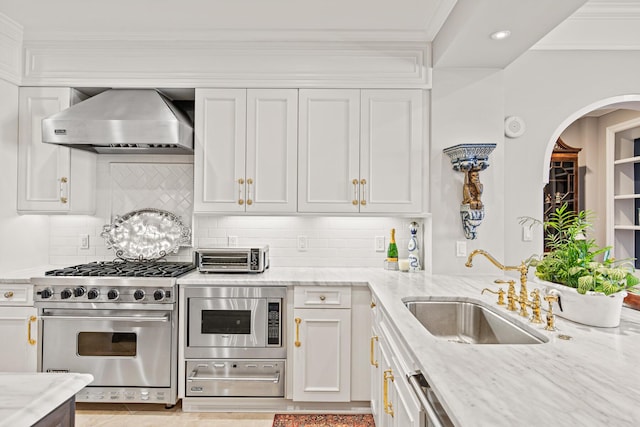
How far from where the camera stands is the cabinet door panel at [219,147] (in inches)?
109

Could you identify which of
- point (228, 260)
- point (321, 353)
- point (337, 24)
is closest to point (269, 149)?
point (228, 260)

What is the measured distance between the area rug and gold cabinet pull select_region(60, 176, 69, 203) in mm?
2164

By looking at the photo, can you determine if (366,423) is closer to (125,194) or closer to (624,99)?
(125,194)

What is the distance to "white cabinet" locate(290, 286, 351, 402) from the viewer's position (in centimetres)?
251

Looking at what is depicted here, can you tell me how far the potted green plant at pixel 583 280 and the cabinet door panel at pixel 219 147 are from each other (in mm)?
1980

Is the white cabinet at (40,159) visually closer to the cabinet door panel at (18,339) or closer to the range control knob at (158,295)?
the cabinet door panel at (18,339)

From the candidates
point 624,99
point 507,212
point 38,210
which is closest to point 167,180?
point 38,210

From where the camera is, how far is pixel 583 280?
1.44 meters

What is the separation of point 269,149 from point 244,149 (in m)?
0.18

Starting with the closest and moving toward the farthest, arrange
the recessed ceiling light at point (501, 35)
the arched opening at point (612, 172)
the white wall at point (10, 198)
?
the recessed ceiling light at point (501, 35), the white wall at point (10, 198), the arched opening at point (612, 172)

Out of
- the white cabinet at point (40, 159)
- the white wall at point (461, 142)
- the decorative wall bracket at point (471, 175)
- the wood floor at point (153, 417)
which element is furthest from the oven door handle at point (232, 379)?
the decorative wall bracket at point (471, 175)

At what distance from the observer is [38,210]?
277 cm

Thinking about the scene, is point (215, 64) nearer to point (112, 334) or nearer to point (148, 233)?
point (148, 233)

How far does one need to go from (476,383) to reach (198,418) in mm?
2119
